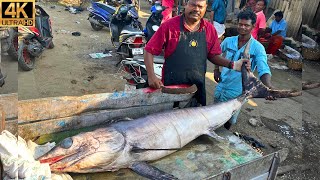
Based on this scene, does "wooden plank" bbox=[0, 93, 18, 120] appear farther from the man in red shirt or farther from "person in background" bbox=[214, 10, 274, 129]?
"person in background" bbox=[214, 10, 274, 129]

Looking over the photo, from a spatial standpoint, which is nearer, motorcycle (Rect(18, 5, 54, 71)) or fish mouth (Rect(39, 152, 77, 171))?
fish mouth (Rect(39, 152, 77, 171))

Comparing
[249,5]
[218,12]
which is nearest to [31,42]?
[218,12]

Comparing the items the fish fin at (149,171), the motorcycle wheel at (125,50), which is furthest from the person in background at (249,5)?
the fish fin at (149,171)

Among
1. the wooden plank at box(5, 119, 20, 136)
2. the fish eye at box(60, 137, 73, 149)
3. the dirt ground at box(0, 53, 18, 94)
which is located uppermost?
the fish eye at box(60, 137, 73, 149)

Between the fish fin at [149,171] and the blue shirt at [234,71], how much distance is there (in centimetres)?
182

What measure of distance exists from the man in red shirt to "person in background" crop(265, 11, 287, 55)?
19.7 ft

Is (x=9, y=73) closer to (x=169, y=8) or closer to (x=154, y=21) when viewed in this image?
(x=154, y=21)

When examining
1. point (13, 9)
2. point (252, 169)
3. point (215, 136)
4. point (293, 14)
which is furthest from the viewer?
point (293, 14)

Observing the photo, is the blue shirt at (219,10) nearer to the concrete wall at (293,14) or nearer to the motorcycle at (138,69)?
the concrete wall at (293,14)

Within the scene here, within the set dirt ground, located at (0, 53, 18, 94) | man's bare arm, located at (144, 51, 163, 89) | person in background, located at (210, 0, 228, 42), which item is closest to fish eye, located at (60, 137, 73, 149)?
man's bare arm, located at (144, 51, 163, 89)

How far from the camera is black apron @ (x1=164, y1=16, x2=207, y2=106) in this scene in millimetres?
3299

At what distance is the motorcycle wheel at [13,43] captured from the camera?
6.15m

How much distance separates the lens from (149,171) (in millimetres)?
2256

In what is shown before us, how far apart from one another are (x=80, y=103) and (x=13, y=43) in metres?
4.29
